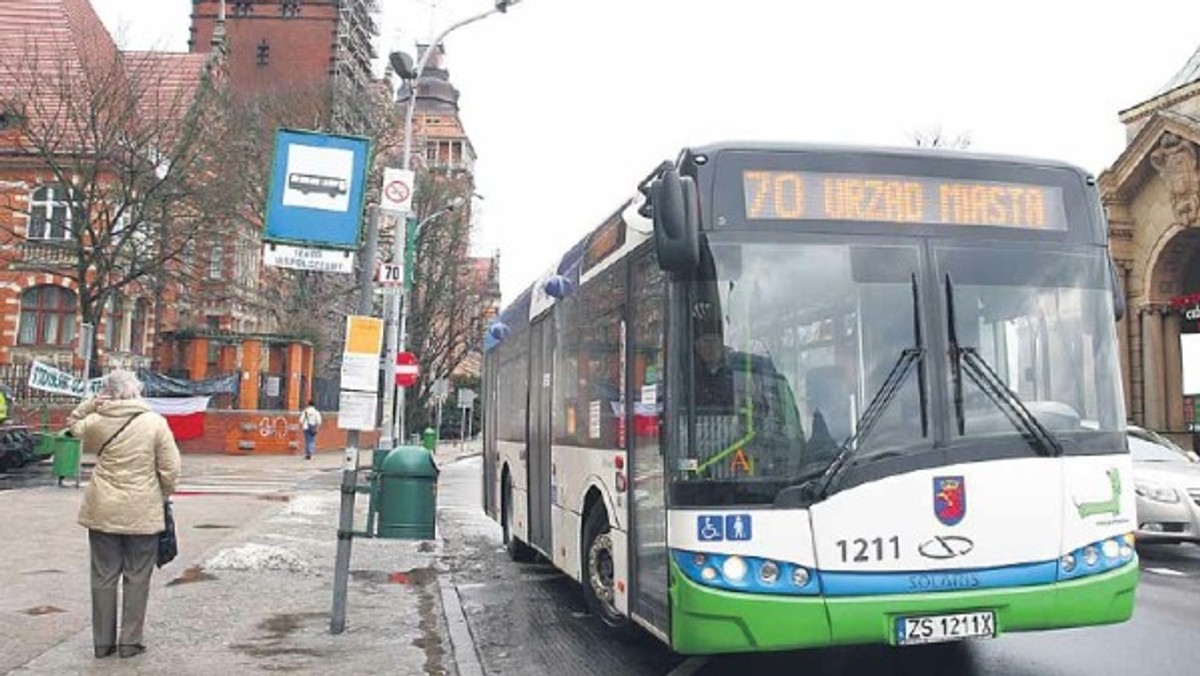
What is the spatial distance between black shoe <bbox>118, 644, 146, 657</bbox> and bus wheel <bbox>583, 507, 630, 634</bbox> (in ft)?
9.81

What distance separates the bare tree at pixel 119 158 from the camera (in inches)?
1232

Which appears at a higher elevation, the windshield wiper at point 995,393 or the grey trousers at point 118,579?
the windshield wiper at point 995,393

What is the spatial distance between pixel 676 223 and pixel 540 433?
15.1ft

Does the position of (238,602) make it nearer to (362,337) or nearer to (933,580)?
(362,337)

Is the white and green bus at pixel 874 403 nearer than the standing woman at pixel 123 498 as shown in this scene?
Yes

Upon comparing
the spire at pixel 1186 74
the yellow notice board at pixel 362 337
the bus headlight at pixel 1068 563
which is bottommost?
the bus headlight at pixel 1068 563

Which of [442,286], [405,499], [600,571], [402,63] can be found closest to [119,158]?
[402,63]

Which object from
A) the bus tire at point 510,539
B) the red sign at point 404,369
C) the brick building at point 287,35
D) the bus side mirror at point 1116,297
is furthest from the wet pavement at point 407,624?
the brick building at point 287,35

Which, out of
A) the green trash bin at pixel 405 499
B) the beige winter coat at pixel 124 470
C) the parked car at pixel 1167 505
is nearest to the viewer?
the beige winter coat at pixel 124 470

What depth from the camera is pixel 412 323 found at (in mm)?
47562

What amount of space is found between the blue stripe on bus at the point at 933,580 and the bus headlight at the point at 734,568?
38 cm

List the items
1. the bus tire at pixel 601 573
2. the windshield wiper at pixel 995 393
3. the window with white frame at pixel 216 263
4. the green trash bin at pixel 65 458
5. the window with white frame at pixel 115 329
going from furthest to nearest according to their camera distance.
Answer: the window with white frame at pixel 115 329 < the window with white frame at pixel 216 263 < the green trash bin at pixel 65 458 < the bus tire at pixel 601 573 < the windshield wiper at pixel 995 393

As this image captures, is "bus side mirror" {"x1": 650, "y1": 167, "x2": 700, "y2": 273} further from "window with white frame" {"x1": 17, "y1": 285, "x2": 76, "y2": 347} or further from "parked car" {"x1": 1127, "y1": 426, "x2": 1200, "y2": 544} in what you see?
"window with white frame" {"x1": 17, "y1": 285, "x2": 76, "y2": 347}

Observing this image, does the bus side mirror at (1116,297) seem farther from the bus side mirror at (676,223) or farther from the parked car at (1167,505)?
the parked car at (1167,505)
